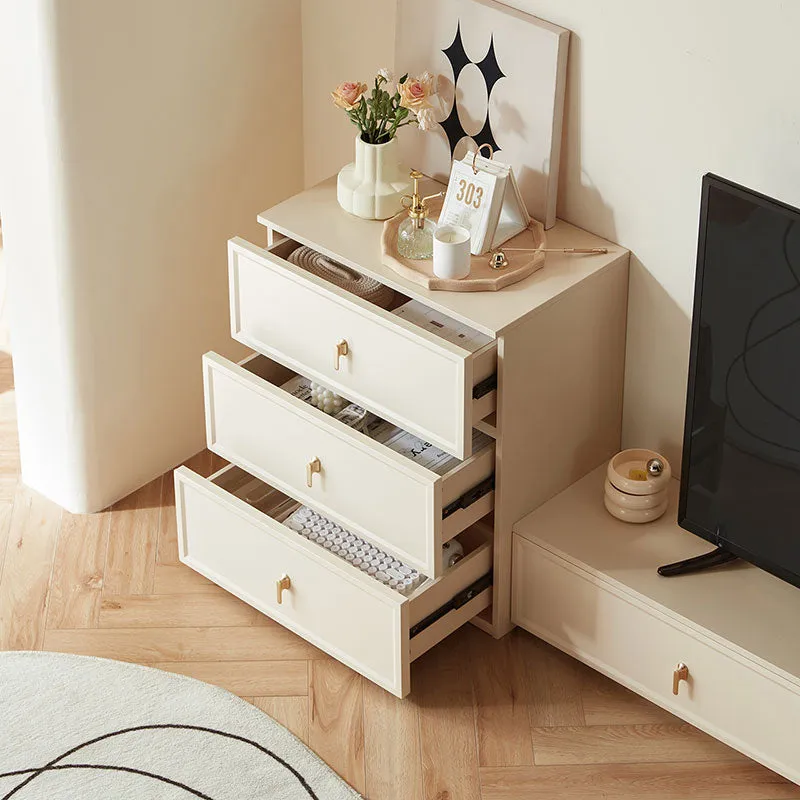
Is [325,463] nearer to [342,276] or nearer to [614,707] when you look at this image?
[342,276]

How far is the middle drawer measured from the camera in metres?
2.29

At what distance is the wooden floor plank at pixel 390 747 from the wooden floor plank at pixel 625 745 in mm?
210

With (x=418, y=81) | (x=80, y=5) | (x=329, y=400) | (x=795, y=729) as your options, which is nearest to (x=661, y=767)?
(x=795, y=729)

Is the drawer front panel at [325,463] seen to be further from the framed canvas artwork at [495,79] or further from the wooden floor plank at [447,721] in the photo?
the framed canvas artwork at [495,79]

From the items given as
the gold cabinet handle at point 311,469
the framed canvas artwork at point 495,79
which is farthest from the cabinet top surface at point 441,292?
the gold cabinet handle at point 311,469

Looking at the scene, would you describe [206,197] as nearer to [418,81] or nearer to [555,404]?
[418,81]

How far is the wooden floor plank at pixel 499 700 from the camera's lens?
236cm

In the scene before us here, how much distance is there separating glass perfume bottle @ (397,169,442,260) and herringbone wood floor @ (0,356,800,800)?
73 cm

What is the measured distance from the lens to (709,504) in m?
2.28

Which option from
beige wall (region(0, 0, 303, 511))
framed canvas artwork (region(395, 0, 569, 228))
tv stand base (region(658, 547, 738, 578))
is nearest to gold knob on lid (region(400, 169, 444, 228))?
framed canvas artwork (region(395, 0, 569, 228))

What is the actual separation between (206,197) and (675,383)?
1015 millimetres

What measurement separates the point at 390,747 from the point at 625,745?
40 centimetres

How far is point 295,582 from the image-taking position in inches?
98.1

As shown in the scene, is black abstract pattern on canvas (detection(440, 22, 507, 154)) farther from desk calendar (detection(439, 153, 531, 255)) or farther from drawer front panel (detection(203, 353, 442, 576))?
drawer front panel (detection(203, 353, 442, 576))
